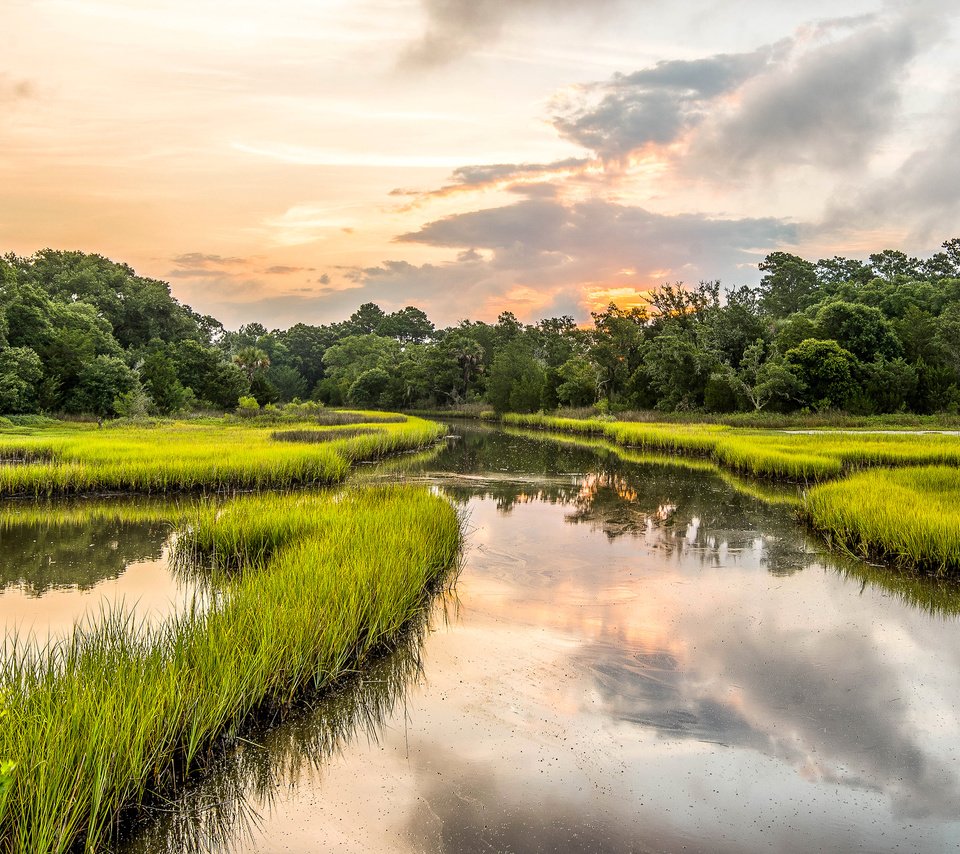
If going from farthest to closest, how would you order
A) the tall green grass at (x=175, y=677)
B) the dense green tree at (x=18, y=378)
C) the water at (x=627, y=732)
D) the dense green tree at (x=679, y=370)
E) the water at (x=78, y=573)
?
1. the dense green tree at (x=679, y=370)
2. the dense green tree at (x=18, y=378)
3. the water at (x=78, y=573)
4. the water at (x=627, y=732)
5. the tall green grass at (x=175, y=677)

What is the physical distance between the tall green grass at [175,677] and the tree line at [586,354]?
3114 centimetres

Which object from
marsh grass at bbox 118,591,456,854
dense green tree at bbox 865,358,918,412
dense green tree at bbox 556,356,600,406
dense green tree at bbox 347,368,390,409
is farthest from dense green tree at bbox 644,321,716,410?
marsh grass at bbox 118,591,456,854

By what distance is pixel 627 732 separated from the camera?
475 centimetres

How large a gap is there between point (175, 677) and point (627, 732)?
3.13 meters

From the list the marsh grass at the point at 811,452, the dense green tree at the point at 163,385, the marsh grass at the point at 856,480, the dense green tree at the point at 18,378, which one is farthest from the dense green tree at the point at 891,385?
the dense green tree at the point at 18,378

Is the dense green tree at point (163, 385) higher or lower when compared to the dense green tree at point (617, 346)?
lower

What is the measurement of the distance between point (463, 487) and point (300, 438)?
861 cm

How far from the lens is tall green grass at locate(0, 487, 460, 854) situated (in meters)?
3.07

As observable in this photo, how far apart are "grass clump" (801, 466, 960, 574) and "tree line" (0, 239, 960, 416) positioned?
72.3 feet

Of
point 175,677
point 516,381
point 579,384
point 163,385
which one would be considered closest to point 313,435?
point 175,677

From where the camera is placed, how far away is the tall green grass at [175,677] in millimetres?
3070

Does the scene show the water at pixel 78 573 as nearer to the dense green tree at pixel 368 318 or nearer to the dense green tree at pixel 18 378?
the dense green tree at pixel 18 378

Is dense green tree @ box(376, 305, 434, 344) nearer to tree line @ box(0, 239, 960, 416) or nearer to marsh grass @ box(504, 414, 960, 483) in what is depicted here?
tree line @ box(0, 239, 960, 416)

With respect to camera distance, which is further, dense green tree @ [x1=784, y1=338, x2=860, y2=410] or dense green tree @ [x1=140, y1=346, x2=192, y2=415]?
dense green tree @ [x1=140, y1=346, x2=192, y2=415]
